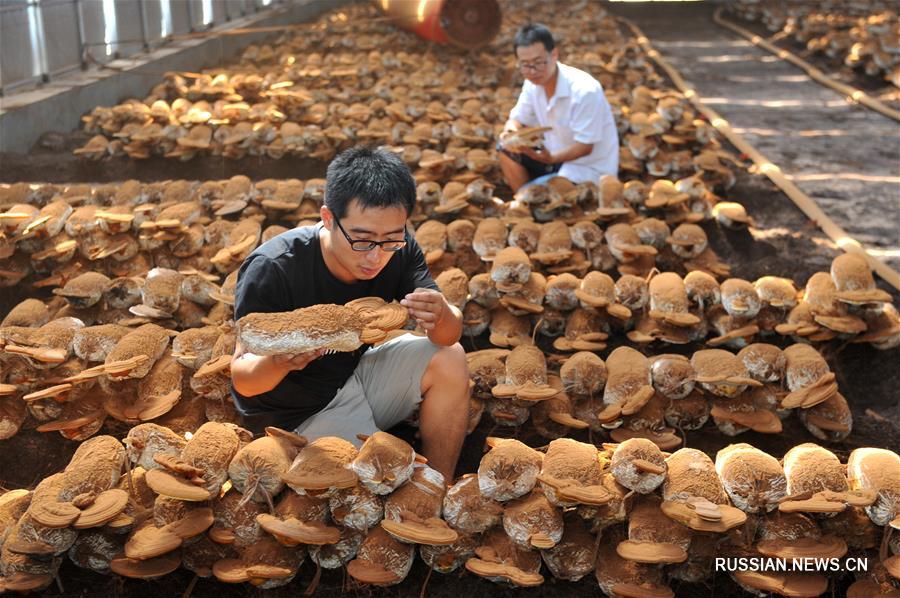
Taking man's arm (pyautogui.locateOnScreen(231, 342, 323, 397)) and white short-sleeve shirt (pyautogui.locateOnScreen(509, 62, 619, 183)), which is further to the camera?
white short-sleeve shirt (pyautogui.locateOnScreen(509, 62, 619, 183))

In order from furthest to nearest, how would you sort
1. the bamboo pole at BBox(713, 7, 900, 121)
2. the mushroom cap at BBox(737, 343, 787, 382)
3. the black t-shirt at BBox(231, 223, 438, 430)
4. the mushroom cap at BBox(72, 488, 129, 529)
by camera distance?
the bamboo pole at BBox(713, 7, 900, 121) < the mushroom cap at BBox(737, 343, 787, 382) < the black t-shirt at BBox(231, 223, 438, 430) < the mushroom cap at BBox(72, 488, 129, 529)

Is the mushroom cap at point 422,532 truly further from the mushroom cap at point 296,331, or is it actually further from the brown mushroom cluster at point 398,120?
the brown mushroom cluster at point 398,120

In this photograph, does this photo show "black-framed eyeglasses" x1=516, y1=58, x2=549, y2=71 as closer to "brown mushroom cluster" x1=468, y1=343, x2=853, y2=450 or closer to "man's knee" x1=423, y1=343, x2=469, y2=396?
"brown mushroom cluster" x1=468, y1=343, x2=853, y2=450

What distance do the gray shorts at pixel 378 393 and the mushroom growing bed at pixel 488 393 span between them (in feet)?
0.52

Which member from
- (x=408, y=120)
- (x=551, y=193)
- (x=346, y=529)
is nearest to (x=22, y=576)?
(x=346, y=529)

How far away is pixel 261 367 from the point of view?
2.02 metres

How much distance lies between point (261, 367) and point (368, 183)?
1.79 ft

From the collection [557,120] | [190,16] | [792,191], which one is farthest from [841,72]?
[190,16]

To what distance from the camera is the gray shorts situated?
2348 mm

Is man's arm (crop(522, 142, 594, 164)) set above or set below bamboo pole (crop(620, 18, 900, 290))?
above

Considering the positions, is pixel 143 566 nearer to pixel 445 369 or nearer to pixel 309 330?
pixel 309 330

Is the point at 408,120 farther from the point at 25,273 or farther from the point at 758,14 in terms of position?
the point at 758,14

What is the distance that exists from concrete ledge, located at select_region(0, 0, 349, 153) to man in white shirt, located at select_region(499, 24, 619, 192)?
10.7 ft

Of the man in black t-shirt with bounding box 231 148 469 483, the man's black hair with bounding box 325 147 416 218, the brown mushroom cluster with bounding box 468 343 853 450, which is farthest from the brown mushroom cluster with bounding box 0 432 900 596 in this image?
the man's black hair with bounding box 325 147 416 218
